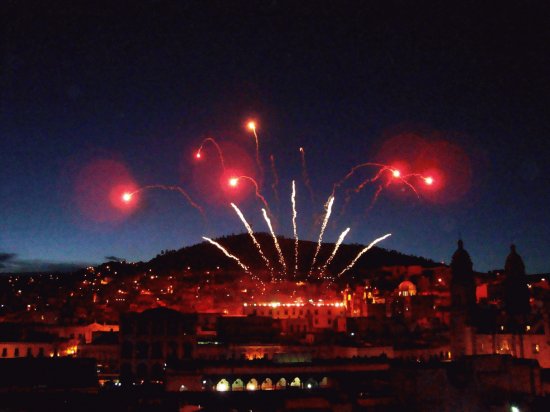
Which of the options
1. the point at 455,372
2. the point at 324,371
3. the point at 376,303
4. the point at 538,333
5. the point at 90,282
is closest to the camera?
the point at 455,372

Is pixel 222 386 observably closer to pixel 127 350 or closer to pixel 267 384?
pixel 267 384

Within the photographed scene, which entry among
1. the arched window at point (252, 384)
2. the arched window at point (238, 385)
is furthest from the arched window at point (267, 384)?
the arched window at point (238, 385)

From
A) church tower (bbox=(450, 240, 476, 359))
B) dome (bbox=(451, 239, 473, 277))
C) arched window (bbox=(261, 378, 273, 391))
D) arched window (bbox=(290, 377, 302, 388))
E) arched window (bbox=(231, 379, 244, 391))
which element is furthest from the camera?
dome (bbox=(451, 239, 473, 277))

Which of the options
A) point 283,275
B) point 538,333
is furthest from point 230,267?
point 538,333

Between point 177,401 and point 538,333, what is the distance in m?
32.6

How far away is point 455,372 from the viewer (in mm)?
44219

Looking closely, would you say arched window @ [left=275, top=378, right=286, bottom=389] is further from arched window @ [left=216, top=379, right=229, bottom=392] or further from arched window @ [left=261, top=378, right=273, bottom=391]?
arched window @ [left=216, top=379, right=229, bottom=392]

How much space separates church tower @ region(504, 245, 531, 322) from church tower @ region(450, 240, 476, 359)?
7.43 metres

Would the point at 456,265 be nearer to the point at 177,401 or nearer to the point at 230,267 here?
the point at 177,401

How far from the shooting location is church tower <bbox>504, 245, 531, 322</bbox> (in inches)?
2788

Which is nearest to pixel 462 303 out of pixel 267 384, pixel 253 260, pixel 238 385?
pixel 267 384

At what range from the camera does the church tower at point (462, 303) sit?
61.9 metres

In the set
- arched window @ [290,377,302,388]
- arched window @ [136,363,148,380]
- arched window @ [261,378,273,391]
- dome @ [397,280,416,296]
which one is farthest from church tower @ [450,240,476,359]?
dome @ [397,280,416,296]

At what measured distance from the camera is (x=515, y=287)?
72062mm
